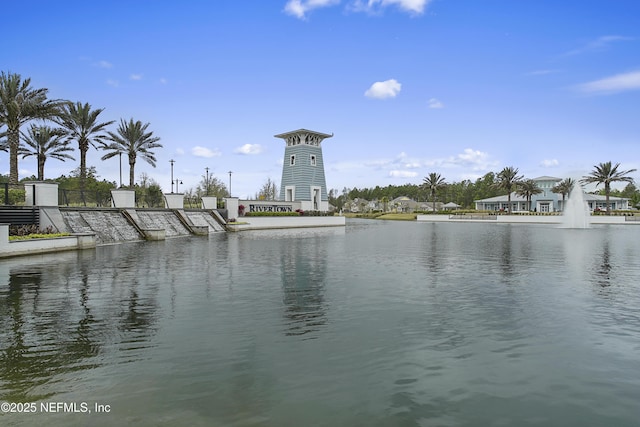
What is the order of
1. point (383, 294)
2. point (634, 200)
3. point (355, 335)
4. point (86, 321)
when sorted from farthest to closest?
point (634, 200) < point (383, 294) < point (86, 321) < point (355, 335)

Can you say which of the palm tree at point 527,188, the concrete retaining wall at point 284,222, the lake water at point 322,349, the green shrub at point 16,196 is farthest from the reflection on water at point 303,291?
the palm tree at point 527,188

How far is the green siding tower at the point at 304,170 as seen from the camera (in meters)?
63.2

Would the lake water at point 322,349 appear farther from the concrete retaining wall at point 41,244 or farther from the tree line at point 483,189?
the tree line at point 483,189

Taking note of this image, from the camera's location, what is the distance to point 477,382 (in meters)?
6.02

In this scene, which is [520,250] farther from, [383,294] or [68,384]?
[68,384]

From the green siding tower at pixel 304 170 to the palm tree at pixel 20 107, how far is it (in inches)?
1391

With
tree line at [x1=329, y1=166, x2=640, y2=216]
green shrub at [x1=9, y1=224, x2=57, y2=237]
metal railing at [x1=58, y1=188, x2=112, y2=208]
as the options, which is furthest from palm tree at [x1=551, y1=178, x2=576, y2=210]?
green shrub at [x1=9, y1=224, x2=57, y2=237]

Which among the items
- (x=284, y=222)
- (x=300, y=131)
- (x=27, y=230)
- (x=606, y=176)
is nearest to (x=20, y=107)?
(x=27, y=230)

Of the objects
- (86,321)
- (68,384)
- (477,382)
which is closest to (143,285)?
(86,321)

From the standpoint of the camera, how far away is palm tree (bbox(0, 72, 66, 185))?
30.9 meters

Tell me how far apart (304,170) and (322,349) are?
Result: 56.8 m

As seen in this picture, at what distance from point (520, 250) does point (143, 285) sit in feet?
67.2

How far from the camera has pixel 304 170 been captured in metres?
63.3

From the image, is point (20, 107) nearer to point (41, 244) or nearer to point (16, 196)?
point (16, 196)
